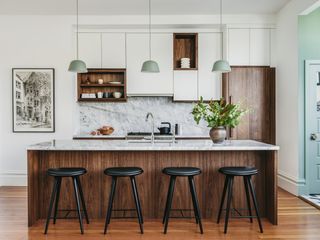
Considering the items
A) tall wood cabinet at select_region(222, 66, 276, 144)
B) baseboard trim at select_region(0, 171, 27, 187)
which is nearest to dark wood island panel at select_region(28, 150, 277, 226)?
tall wood cabinet at select_region(222, 66, 276, 144)

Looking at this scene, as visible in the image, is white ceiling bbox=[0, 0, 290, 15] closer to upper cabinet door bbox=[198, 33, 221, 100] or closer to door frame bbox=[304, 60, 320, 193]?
upper cabinet door bbox=[198, 33, 221, 100]

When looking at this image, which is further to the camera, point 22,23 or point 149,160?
point 22,23

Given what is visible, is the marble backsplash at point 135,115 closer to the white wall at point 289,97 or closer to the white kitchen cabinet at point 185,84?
the white kitchen cabinet at point 185,84

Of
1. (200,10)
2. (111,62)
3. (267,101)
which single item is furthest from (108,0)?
(267,101)

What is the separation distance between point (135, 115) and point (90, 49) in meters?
1.59

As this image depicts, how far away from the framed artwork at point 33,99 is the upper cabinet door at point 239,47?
346cm

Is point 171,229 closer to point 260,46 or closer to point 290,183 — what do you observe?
point 290,183

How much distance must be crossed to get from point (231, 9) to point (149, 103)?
2380 mm

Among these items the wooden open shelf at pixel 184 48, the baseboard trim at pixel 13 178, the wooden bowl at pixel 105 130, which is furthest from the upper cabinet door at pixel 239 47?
the baseboard trim at pixel 13 178

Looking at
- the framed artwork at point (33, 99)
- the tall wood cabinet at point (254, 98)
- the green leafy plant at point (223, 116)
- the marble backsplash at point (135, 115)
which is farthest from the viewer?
the marble backsplash at point (135, 115)

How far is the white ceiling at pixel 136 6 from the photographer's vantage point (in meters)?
4.88

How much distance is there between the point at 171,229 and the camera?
10.6 feet

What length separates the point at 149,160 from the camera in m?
3.51

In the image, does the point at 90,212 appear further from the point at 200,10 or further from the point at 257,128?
the point at 200,10
